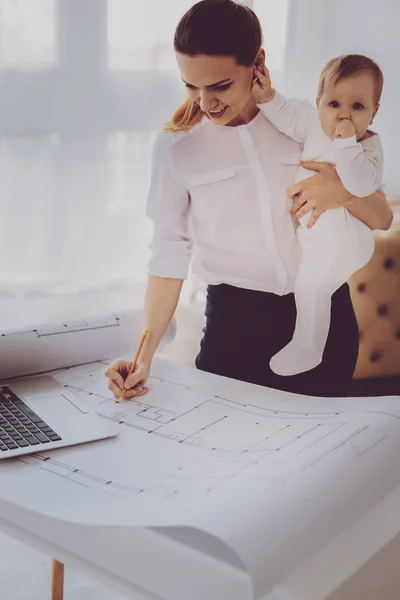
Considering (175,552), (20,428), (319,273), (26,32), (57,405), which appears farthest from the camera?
(26,32)

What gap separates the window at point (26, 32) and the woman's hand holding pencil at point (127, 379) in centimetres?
92

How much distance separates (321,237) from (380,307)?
0.23 m

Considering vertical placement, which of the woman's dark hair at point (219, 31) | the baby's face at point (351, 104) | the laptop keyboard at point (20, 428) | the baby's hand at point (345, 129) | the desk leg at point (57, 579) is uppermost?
the woman's dark hair at point (219, 31)

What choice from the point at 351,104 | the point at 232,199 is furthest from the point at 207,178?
the point at 351,104

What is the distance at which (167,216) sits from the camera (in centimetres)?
138

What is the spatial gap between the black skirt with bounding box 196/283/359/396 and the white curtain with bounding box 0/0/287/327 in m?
0.66

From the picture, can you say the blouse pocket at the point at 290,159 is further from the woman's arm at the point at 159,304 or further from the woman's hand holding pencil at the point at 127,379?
the woman's hand holding pencil at the point at 127,379

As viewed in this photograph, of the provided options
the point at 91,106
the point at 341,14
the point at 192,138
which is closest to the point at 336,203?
the point at 192,138

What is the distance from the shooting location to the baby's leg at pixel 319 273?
52.6 inches

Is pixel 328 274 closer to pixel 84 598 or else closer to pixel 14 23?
pixel 84 598

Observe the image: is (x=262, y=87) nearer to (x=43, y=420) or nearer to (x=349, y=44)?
(x=349, y=44)

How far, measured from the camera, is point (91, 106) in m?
1.97

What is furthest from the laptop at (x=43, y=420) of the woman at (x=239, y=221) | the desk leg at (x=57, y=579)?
the desk leg at (x=57, y=579)

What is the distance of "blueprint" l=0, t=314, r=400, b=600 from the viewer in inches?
30.0
